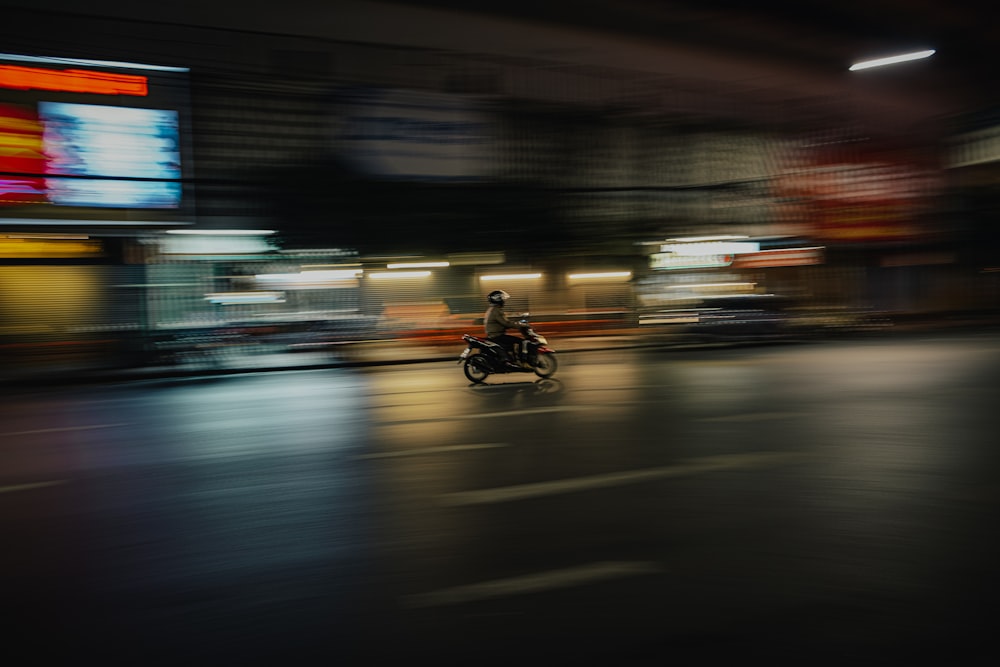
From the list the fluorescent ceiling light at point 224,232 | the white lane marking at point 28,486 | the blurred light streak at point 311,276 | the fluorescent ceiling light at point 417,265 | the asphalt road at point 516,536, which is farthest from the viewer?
the fluorescent ceiling light at point 417,265

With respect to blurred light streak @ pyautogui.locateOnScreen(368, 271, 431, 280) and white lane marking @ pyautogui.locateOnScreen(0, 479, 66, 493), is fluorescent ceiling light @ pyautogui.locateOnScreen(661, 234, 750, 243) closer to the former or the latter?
blurred light streak @ pyautogui.locateOnScreen(368, 271, 431, 280)

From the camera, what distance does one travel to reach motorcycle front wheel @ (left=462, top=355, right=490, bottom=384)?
1288 centimetres

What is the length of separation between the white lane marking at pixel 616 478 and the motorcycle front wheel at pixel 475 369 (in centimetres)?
684

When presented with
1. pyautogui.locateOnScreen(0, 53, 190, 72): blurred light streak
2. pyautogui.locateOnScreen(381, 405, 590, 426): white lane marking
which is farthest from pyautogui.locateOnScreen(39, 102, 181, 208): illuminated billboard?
pyautogui.locateOnScreen(381, 405, 590, 426): white lane marking

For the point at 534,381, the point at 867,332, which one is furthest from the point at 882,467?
the point at 867,332

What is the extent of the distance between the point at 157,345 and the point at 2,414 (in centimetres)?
643

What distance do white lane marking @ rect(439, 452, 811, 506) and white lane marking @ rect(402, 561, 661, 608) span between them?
1.42m

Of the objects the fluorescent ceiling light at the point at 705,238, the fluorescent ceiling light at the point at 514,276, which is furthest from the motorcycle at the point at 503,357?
the fluorescent ceiling light at the point at 705,238

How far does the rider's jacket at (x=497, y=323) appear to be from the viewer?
12969 millimetres

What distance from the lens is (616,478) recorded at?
5.69 meters

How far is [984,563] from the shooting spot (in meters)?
3.74

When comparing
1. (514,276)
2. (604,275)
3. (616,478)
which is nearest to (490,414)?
(616,478)

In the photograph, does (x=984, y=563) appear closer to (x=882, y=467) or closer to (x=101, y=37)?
(x=882, y=467)

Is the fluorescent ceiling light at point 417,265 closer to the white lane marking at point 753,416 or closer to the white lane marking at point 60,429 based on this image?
the white lane marking at point 60,429
